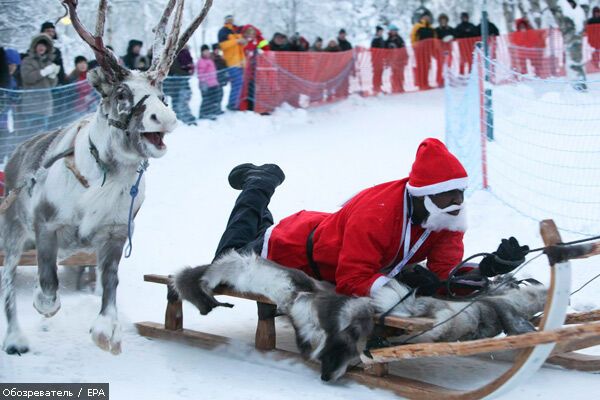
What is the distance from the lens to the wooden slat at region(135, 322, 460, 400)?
3.67m

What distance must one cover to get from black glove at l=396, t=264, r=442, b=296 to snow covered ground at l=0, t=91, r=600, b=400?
43 cm

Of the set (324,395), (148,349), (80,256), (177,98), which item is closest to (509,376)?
(324,395)

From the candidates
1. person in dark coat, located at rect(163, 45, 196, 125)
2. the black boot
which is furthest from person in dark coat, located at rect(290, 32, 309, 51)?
the black boot

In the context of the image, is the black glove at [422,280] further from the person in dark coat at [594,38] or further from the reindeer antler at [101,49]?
the person in dark coat at [594,38]

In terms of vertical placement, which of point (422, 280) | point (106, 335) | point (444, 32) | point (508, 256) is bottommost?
point (106, 335)

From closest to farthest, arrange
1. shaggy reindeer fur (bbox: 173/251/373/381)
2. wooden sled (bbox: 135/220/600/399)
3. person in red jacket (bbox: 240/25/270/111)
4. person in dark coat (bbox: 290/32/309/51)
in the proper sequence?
wooden sled (bbox: 135/220/600/399) < shaggy reindeer fur (bbox: 173/251/373/381) < person in red jacket (bbox: 240/25/270/111) < person in dark coat (bbox: 290/32/309/51)

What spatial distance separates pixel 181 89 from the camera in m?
12.5

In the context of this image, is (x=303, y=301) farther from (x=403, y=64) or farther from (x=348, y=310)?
(x=403, y=64)

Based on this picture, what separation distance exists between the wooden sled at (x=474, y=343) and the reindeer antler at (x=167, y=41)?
3.96 feet

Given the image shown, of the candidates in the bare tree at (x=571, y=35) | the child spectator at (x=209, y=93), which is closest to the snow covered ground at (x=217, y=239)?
the child spectator at (x=209, y=93)

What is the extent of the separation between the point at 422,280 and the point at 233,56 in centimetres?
1033

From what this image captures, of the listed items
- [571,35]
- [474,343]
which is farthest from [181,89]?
[474,343]

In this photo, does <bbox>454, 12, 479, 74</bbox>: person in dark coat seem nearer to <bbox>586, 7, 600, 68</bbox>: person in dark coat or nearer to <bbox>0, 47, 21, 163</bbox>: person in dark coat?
<bbox>586, 7, 600, 68</bbox>: person in dark coat

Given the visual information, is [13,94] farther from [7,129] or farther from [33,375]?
[33,375]
